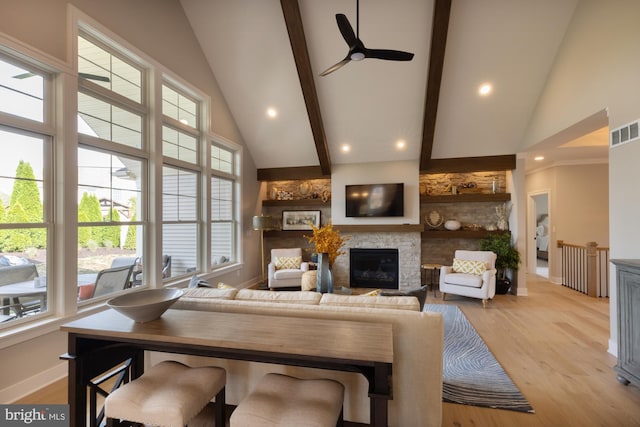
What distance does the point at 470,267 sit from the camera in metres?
4.98

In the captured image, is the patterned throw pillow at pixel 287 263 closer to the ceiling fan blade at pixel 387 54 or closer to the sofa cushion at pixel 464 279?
the sofa cushion at pixel 464 279

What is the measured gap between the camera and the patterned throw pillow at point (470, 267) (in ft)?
16.0

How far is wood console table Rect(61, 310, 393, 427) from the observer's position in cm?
127

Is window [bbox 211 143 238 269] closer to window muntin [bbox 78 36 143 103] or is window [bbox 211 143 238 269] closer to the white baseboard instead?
window muntin [bbox 78 36 143 103]

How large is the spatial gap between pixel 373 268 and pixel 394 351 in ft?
14.7

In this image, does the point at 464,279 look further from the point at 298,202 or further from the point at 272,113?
the point at 272,113

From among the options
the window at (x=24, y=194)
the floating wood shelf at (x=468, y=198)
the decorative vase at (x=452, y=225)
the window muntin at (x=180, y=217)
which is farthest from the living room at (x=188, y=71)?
the decorative vase at (x=452, y=225)

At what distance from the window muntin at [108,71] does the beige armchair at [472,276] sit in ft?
17.8

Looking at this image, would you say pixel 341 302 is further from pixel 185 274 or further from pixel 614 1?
pixel 614 1

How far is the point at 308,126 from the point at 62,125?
3.72 meters

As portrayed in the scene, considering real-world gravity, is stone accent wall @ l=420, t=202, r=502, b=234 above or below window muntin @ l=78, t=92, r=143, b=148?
below

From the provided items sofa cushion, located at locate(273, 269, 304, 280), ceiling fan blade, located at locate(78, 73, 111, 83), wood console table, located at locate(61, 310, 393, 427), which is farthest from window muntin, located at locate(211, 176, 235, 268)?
wood console table, located at locate(61, 310, 393, 427)

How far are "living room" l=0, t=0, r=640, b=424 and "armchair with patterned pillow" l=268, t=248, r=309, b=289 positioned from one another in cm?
225

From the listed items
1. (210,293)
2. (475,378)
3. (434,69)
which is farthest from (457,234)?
(210,293)
